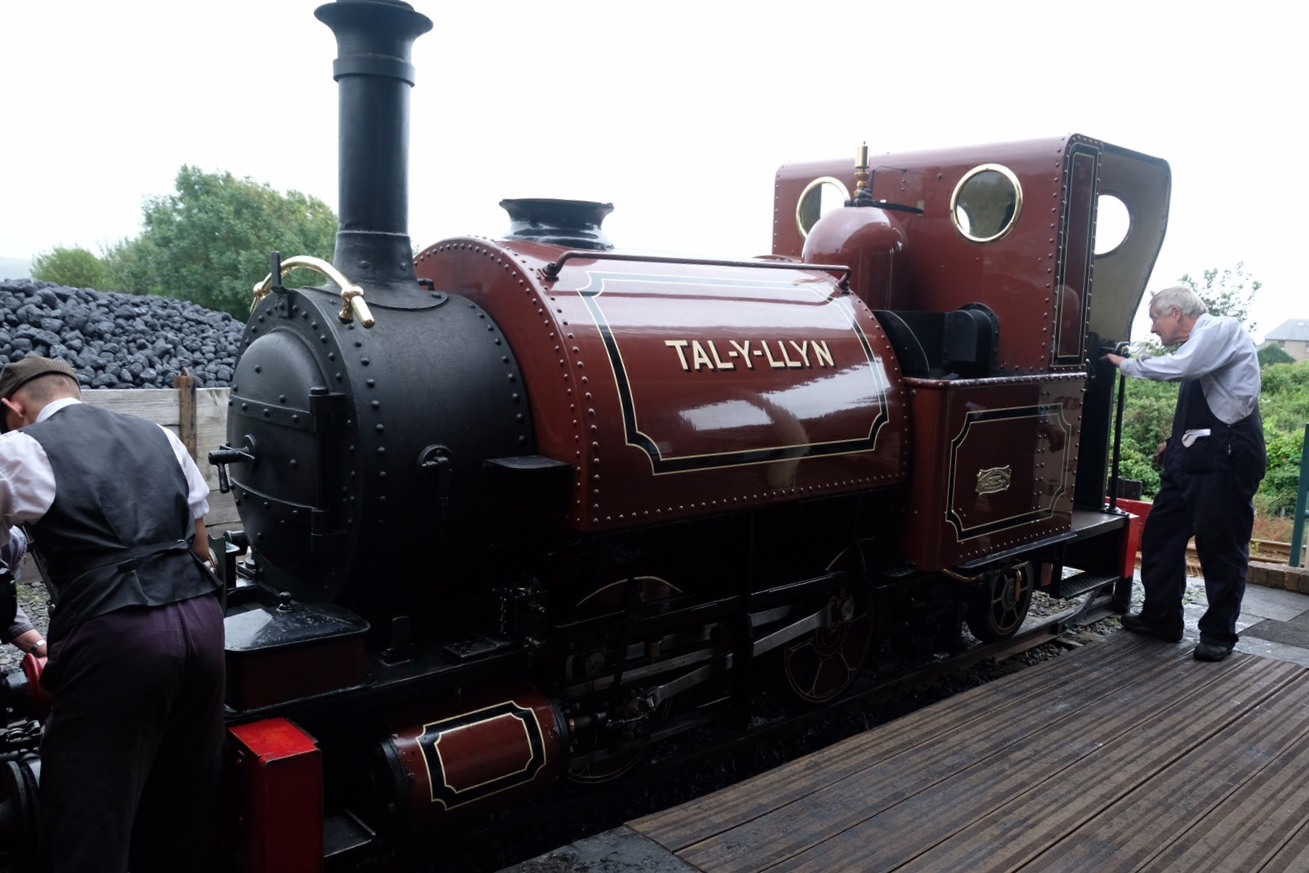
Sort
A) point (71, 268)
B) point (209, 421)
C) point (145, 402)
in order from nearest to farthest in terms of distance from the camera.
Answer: point (145, 402) → point (209, 421) → point (71, 268)

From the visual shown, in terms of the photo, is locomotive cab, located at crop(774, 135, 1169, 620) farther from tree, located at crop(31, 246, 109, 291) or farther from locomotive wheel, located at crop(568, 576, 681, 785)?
tree, located at crop(31, 246, 109, 291)

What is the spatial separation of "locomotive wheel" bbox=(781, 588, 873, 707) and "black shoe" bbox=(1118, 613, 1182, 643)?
67.2 inches

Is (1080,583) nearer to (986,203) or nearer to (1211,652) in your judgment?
(1211,652)

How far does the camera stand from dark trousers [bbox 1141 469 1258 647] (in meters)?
5.13

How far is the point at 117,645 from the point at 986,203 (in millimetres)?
4474

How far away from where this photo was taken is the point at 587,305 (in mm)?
3418

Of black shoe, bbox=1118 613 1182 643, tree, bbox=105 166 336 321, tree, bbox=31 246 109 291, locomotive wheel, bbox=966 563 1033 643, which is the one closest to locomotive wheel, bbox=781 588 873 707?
locomotive wheel, bbox=966 563 1033 643

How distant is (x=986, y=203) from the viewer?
5207 mm

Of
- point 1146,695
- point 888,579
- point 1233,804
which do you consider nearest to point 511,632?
point 888,579

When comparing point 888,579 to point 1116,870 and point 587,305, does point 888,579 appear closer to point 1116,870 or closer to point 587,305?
point 1116,870

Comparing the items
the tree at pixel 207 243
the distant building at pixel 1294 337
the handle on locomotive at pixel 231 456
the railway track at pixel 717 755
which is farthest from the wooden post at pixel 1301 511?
the distant building at pixel 1294 337

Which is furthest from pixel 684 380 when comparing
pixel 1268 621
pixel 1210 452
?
pixel 1268 621

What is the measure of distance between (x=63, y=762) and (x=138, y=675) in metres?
0.27

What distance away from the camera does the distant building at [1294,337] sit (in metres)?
55.1
